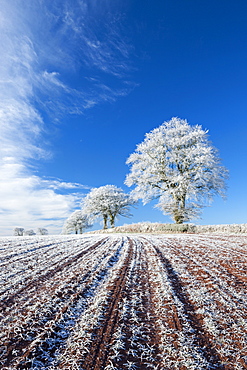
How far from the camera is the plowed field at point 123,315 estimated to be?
7.30 ft

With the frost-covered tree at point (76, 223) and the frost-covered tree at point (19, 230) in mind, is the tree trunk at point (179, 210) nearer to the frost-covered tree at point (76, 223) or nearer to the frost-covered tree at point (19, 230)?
the frost-covered tree at point (76, 223)

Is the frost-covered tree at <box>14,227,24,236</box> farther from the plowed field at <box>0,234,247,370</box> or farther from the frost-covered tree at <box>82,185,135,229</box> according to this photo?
the plowed field at <box>0,234,247,370</box>

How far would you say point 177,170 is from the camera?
68.0 ft

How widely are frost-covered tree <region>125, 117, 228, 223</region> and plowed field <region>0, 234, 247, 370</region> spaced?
14298 mm

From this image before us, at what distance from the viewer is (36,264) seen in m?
5.63

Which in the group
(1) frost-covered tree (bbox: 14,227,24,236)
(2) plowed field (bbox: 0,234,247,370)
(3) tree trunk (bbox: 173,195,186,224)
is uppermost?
(3) tree trunk (bbox: 173,195,186,224)

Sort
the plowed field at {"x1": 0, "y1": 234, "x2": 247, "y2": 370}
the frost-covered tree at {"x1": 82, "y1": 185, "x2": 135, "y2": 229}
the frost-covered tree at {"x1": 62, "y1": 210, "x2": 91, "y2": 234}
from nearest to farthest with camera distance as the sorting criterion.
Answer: the plowed field at {"x1": 0, "y1": 234, "x2": 247, "y2": 370}, the frost-covered tree at {"x1": 82, "y1": 185, "x2": 135, "y2": 229}, the frost-covered tree at {"x1": 62, "y1": 210, "x2": 91, "y2": 234}

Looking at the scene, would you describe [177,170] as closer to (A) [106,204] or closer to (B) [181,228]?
(B) [181,228]

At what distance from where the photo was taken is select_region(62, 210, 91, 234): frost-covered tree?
139 feet

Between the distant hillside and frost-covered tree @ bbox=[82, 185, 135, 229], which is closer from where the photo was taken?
the distant hillside

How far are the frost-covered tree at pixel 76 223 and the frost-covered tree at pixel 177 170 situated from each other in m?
23.1

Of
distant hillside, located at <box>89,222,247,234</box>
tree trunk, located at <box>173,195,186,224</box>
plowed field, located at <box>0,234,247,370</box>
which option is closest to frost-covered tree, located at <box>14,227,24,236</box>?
distant hillside, located at <box>89,222,247,234</box>

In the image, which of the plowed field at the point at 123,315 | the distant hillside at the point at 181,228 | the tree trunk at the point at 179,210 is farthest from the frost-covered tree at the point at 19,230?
the plowed field at the point at 123,315

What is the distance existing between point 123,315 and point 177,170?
18.9m
